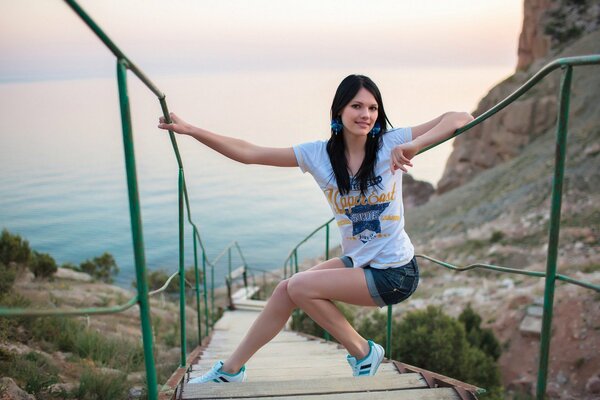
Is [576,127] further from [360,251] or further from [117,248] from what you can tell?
[360,251]

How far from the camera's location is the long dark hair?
2383 millimetres

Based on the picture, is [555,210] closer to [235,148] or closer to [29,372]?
[235,148]

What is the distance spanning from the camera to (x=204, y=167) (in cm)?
4781

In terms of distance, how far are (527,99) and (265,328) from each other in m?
20.6

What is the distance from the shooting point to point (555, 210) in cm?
158

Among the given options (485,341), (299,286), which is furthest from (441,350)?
(299,286)

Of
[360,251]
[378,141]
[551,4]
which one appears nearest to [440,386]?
[360,251]

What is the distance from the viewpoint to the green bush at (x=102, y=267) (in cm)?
1444

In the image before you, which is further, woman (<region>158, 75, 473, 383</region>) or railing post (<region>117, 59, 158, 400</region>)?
woman (<region>158, 75, 473, 383</region>)

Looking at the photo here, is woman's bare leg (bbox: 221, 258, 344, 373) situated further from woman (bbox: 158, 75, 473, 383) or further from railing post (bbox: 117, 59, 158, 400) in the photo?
railing post (bbox: 117, 59, 158, 400)

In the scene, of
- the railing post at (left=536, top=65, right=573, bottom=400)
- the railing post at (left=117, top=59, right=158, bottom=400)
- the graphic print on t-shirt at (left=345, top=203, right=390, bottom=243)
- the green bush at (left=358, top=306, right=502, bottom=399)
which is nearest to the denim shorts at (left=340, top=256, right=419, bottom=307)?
the graphic print on t-shirt at (left=345, top=203, right=390, bottom=243)

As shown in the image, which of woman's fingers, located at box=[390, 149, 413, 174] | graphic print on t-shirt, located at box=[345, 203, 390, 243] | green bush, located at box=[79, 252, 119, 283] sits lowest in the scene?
green bush, located at box=[79, 252, 119, 283]

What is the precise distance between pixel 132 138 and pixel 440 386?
148cm

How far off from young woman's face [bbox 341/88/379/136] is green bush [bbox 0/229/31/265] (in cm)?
545
